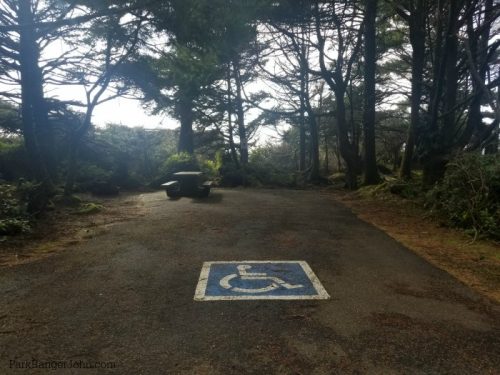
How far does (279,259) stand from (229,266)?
0.81m

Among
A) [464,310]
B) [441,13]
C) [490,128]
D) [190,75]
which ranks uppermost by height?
[441,13]

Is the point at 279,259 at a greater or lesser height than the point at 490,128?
lesser

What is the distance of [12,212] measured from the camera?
6.73m

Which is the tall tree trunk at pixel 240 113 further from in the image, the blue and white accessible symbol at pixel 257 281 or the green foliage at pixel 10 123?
the blue and white accessible symbol at pixel 257 281

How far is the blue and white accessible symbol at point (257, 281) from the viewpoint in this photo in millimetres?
3816

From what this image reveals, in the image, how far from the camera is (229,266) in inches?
190

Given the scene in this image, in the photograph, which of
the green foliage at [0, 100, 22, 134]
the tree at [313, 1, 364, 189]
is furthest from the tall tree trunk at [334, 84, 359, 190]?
the green foliage at [0, 100, 22, 134]

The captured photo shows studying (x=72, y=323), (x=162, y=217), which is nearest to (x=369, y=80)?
(x=162, y=217)

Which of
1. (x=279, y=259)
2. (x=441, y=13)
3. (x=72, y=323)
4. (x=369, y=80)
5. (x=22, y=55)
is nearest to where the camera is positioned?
(x=72, y=323)

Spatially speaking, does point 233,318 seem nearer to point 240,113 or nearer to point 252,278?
point 252,278

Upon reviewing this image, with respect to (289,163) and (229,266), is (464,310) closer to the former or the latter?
(229,266)

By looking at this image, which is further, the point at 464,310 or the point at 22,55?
the point at 22,55

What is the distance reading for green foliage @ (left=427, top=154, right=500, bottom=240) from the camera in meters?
6.75

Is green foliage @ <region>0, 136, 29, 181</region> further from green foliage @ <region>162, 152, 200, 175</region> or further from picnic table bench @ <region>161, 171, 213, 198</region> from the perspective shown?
picnic table bench @ <region>161, 171, 213, 198</region>
